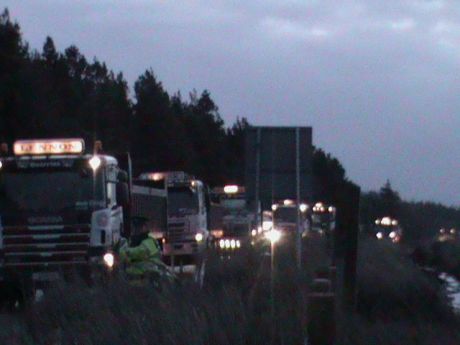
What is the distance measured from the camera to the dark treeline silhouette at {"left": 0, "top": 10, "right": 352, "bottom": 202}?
165ft

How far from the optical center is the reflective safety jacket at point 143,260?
57.6 ft

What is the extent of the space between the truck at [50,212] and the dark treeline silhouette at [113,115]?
76.8 feet

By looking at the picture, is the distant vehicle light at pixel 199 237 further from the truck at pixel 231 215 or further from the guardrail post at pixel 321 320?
the guardrail post at pixel 321 320

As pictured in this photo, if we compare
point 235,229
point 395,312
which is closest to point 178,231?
point 235,229

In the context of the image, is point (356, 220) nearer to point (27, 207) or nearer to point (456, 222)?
point (27, 207)

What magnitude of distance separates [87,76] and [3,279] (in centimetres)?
5952

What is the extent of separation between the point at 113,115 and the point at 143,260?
50.8m

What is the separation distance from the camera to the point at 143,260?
1831 cm

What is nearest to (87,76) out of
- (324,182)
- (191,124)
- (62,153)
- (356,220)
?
(191,124)

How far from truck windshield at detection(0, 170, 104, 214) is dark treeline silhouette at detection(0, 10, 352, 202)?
23497 mm

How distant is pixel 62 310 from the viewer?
14891mm

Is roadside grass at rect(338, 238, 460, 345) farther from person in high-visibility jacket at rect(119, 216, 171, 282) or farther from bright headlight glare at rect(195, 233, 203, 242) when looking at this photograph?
bright headlight glare at rect(195, 233, 203, 242)

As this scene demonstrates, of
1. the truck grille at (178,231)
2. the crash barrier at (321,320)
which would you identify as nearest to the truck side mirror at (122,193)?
the crash barrier at (321,320)

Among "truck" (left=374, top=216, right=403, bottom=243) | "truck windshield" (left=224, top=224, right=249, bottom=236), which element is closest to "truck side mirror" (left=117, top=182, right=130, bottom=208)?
"truck windshield" (left=224, top=224, right=249, bottom=236)
